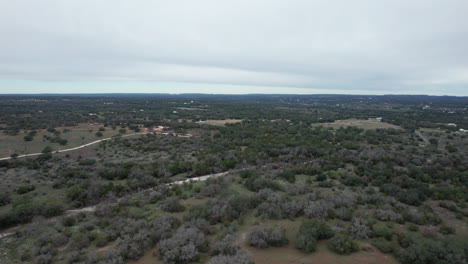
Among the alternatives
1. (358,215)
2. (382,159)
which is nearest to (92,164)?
(358,215)

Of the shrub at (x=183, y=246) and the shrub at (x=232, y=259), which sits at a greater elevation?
the shrub at (x=232, y=259)

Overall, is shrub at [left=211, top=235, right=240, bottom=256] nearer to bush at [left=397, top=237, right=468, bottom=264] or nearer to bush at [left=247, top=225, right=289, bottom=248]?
bush at [left=247, top=225, right=289, bottom=248]

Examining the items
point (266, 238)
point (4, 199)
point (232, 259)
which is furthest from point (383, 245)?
point (4, 199)

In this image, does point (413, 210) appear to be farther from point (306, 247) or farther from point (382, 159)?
point (382, 159)

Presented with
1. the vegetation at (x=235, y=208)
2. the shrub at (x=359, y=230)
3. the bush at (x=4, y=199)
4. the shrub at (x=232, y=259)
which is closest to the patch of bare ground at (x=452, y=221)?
the vegetation at (x=235, y=208)

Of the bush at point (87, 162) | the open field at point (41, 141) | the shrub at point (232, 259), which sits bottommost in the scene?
the bush at point (87, 162)

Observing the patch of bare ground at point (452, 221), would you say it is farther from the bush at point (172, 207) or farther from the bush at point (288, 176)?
the bush at point (172, 207)

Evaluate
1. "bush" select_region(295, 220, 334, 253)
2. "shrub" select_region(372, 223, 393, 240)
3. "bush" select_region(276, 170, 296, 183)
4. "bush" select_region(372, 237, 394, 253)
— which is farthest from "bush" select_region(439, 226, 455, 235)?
"bush" select_region(276, 170, 296, 183)
